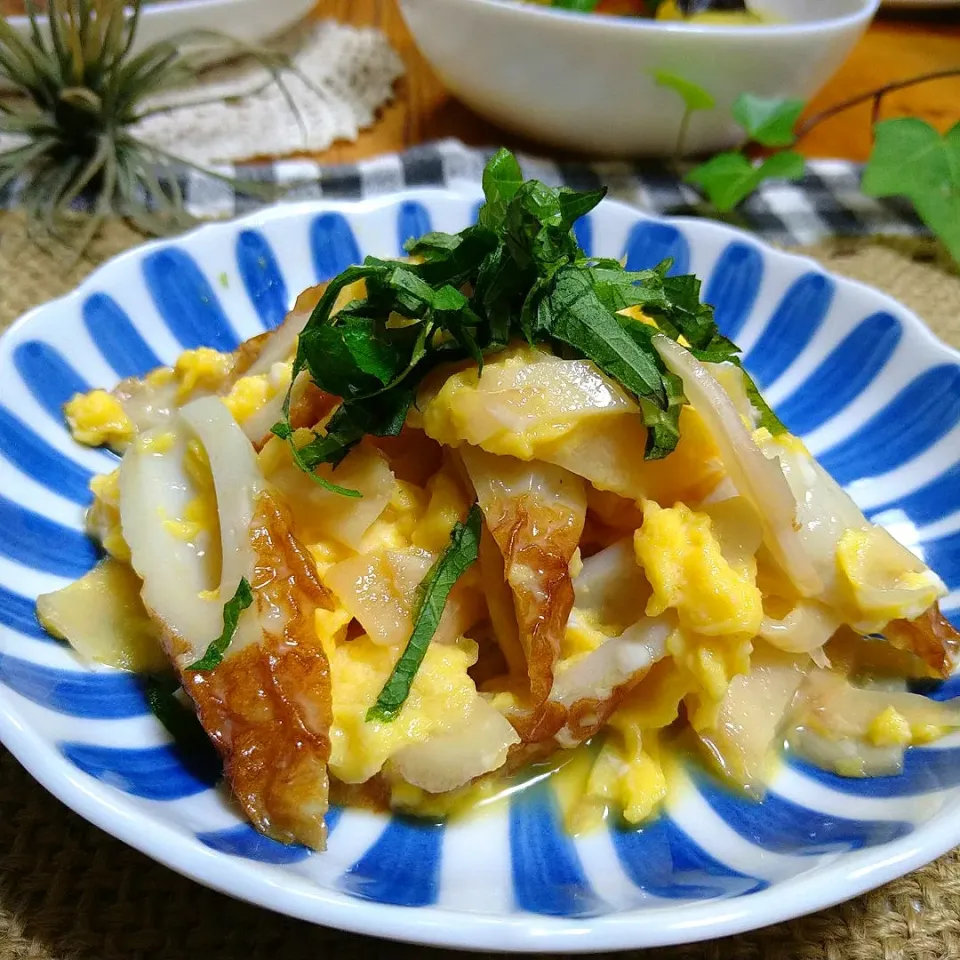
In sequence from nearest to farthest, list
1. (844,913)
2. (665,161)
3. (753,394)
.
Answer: (844,913), (753,394), (665,161)

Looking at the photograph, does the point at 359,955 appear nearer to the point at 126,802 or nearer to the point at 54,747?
the point at 126,802

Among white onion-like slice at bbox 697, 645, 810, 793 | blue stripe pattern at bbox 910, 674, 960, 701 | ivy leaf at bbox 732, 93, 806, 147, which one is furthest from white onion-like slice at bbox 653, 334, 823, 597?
ivy leaf at bbox 732, 93, 806, 147

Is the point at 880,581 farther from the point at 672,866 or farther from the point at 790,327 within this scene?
the point at 790,327

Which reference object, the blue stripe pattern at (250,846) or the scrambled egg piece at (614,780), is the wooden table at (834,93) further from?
the blue stripe pattern at (250,846)

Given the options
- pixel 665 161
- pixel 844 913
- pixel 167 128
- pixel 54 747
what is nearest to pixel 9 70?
pixel 167 128

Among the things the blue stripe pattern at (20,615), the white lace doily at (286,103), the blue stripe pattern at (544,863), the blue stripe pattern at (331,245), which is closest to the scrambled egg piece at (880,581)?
the blue stripe pattern at (544,863)

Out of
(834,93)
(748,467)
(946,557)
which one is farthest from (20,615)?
(834,93)
